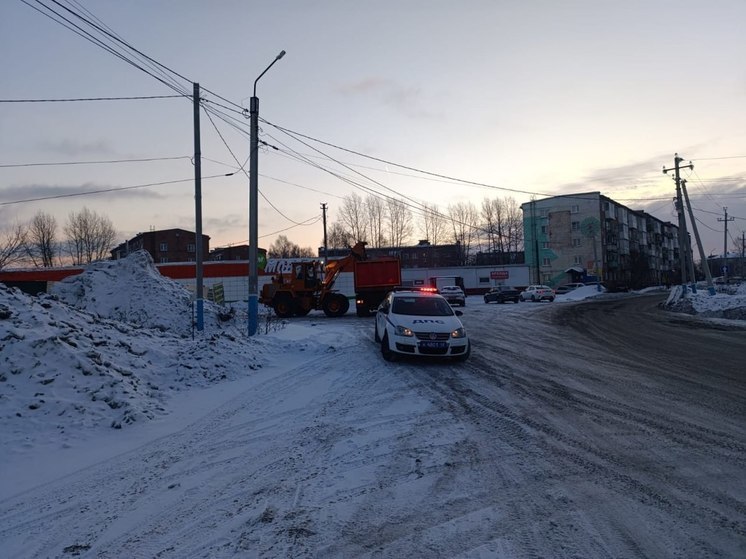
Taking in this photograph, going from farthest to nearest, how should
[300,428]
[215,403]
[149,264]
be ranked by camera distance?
[149,264] < [215,403] < [300,428]

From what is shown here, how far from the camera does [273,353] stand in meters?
12.0

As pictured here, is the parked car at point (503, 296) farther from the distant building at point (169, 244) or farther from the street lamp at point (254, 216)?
the distant building at point (169, 244)

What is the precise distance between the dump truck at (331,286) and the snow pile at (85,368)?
47.7 feet

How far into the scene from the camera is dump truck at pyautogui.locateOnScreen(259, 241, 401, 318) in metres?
27.1

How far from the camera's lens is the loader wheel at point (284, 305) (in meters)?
28.2

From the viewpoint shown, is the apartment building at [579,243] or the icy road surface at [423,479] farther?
the apartment building at [579,243]

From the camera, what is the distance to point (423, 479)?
4.54 m

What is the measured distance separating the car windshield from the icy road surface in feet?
10.2

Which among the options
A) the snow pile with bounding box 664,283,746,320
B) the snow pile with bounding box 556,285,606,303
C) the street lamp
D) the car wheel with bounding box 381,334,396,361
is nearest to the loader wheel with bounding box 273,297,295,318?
the street lamp

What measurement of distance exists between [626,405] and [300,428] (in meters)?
4.73

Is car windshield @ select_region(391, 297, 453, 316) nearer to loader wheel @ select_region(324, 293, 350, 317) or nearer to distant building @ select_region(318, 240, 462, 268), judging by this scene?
loader wheel @ select_region(324, 293, 350, 317)

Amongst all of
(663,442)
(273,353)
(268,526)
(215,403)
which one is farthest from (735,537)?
(273,353)

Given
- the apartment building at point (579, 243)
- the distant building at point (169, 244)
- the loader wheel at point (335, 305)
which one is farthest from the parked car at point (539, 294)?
the distant building at point (169, 244)

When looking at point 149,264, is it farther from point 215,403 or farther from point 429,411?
point 429,411
